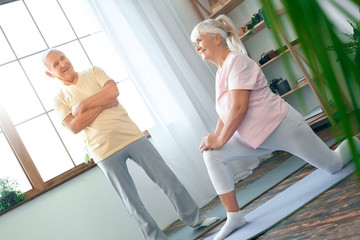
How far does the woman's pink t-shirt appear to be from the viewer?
2264mm

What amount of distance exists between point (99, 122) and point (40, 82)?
4.41ft

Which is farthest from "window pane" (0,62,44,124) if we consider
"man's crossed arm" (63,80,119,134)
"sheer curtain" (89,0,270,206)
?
"man's crossed arm" (63,80,119,134)

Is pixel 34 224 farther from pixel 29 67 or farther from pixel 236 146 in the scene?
pixel 236 146

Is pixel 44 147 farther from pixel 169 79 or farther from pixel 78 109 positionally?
pixel 169 79

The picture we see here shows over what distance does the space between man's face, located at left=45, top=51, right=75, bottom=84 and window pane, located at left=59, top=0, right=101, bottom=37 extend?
1.11 metres

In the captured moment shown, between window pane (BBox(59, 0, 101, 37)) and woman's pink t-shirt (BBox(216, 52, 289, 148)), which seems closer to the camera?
woman's pink t-shirt (BBox(216, 52, 289, 148))

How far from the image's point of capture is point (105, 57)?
13.9 feet

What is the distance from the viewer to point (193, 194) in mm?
4121

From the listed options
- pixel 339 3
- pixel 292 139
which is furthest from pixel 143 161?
pixel 339 3

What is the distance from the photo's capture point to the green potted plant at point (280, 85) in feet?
14.5

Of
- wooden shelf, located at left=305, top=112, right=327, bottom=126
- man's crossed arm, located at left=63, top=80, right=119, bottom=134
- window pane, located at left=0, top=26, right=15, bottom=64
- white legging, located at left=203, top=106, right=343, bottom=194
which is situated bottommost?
wooden shelf, located at left=305, top=112, right=327, bottom=126

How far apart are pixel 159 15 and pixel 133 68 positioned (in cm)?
68

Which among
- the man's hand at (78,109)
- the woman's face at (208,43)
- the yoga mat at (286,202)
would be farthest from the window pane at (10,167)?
the woman's face at (208,43)

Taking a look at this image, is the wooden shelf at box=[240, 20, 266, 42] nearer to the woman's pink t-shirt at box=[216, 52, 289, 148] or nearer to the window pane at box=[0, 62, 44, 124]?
the woman's pink t-shirt at box=[216, 52, 289, 148]
